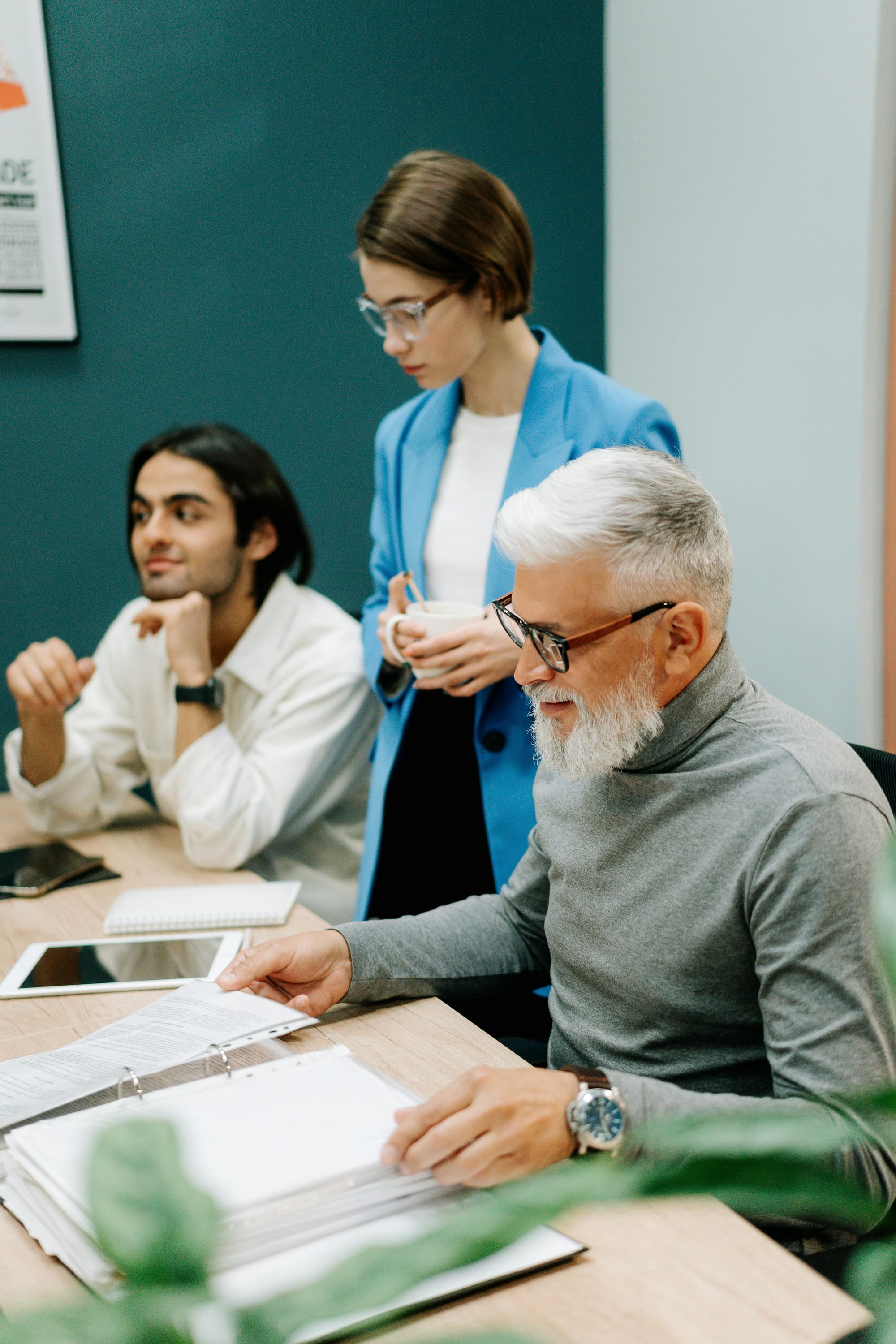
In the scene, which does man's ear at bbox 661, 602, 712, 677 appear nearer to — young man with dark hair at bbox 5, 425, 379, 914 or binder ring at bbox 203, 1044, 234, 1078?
binder ring at bbox 203, 1044, 234, 1078

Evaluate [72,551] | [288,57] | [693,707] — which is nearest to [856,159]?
[288,57]

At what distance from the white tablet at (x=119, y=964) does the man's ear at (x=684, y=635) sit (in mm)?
670

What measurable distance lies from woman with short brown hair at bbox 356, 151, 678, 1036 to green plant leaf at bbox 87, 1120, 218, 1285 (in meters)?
1.31

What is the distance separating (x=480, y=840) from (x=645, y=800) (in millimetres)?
732

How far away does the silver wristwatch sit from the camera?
99cm

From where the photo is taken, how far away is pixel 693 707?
4.00 ft

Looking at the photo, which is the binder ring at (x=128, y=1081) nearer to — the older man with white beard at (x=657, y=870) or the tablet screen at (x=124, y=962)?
the older man with white beard at (x=657, y=870)

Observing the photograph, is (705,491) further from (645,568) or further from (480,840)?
(480,840)

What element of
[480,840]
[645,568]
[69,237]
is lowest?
[480,840]

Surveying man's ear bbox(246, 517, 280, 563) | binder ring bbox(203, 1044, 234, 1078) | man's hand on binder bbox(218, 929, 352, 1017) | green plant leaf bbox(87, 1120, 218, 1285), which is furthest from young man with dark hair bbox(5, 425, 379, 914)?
green plant leaf bbox(87, 1120, 218, 1285)

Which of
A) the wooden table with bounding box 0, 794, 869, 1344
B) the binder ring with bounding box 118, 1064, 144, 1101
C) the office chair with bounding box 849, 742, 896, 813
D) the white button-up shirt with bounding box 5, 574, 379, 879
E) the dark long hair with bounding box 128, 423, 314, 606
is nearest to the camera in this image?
the wooden table with bounding box 0, 794, 869, 1344

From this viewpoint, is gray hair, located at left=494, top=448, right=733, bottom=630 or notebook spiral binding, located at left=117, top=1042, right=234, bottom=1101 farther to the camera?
gray hair, located at left=494, top=448, right=733, bottom=630

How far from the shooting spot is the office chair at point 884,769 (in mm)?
1417

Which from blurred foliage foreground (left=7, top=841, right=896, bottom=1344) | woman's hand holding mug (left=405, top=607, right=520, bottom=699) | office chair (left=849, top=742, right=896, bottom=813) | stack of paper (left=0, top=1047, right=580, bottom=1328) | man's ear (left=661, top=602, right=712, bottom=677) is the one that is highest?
man's ear (left=661, top=602, right=712, bottom=677)
